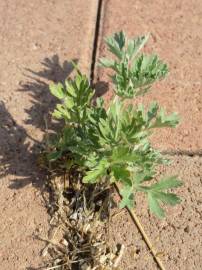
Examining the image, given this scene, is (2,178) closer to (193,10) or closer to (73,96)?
(73,96)

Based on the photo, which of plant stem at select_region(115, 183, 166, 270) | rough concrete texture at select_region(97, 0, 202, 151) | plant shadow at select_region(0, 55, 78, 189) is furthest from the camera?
rough concrete texture at select_region(97, 0, 202, 151)

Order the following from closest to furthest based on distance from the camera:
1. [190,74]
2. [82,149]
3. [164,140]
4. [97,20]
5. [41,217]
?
[82,149]
[41,217]
[164,140]
[190,74]
[97,20]

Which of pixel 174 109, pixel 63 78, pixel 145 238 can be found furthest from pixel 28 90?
pixel 145 238

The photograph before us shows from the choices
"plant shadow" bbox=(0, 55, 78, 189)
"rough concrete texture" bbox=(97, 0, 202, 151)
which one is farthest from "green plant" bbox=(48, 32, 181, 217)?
"rough concrete texture" bbox=(97, 0, 202, 151)

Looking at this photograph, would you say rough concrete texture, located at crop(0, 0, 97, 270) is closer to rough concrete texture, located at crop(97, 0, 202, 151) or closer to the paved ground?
the paved ground

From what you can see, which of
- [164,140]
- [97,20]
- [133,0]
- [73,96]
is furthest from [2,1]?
[164,140]

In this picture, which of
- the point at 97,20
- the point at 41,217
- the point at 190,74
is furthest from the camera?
the point at 97,20
